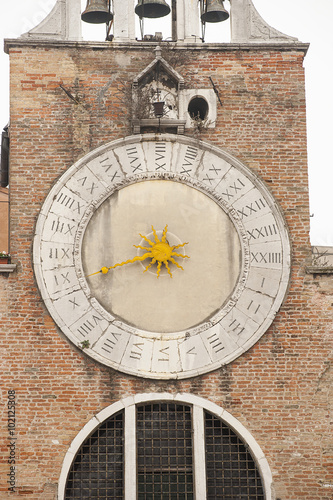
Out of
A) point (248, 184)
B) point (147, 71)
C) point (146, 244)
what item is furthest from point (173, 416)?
point (147, 71)

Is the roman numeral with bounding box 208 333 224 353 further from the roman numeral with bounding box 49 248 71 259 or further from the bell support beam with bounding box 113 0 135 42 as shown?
the bell support beam with bounding box 113 0 135 42

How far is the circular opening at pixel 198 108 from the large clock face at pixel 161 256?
27.0 inches

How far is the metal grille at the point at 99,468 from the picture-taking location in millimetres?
17250

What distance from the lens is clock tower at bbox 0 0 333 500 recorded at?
1739 cm

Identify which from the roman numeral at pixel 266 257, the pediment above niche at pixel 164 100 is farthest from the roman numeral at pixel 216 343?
the pediment above niche at pixel 164 100

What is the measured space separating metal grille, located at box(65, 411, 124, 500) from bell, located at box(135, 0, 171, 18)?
7.70 metres

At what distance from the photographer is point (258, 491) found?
1741 cm

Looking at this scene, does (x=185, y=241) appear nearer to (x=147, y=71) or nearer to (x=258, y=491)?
(x=147, y=71)

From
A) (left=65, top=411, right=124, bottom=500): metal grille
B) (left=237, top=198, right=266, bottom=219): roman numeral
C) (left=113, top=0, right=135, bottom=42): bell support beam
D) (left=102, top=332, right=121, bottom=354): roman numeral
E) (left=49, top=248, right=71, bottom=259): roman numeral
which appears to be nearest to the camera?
(left=65, top=411, right=124, bottom=500): metal grille

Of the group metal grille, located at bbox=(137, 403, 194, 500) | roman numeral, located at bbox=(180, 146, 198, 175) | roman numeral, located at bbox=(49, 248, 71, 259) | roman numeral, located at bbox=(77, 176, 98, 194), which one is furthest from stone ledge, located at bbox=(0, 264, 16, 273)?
roman numeral, located at bbox=(180, 146, 198, 175)

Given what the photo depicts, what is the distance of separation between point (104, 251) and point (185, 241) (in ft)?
4.65

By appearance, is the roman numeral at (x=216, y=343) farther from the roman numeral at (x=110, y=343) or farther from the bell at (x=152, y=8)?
the bell at (x=152, y=8)

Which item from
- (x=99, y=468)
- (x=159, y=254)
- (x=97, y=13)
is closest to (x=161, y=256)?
(x=159, y=254)

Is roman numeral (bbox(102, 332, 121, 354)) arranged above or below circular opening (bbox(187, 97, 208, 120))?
below
